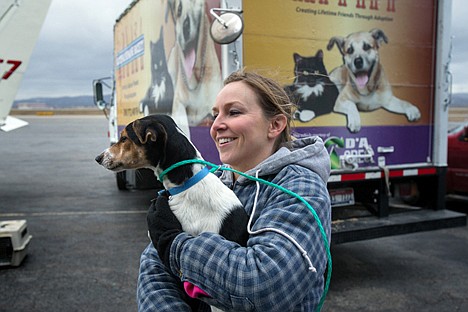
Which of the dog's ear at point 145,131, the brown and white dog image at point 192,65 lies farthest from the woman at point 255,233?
the brown and white dog image at point 192,65

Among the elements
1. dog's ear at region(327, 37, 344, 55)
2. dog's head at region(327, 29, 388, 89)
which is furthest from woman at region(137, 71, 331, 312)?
dog's head at region(327, 29, 388, 89)

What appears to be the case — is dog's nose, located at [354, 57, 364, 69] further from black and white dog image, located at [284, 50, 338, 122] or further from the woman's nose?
the woman's nose

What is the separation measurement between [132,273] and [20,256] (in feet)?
4.35

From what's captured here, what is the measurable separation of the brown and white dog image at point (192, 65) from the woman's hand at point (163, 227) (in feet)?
8.88

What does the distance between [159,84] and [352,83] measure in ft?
7.71

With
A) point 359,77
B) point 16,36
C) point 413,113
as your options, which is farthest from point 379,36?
point 16,36

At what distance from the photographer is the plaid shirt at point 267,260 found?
3.59ft

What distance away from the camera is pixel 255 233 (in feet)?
3.94

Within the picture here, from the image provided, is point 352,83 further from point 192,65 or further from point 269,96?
point 269,96

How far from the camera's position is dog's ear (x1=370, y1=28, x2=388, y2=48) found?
446 centimetres

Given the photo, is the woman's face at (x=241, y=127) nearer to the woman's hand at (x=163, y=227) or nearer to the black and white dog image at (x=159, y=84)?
the woman's hand at (x=163, y=227)

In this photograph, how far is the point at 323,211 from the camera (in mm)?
1263

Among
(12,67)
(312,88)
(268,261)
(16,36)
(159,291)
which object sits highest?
(16,36)

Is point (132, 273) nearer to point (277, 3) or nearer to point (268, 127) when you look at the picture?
point (277, 3)
